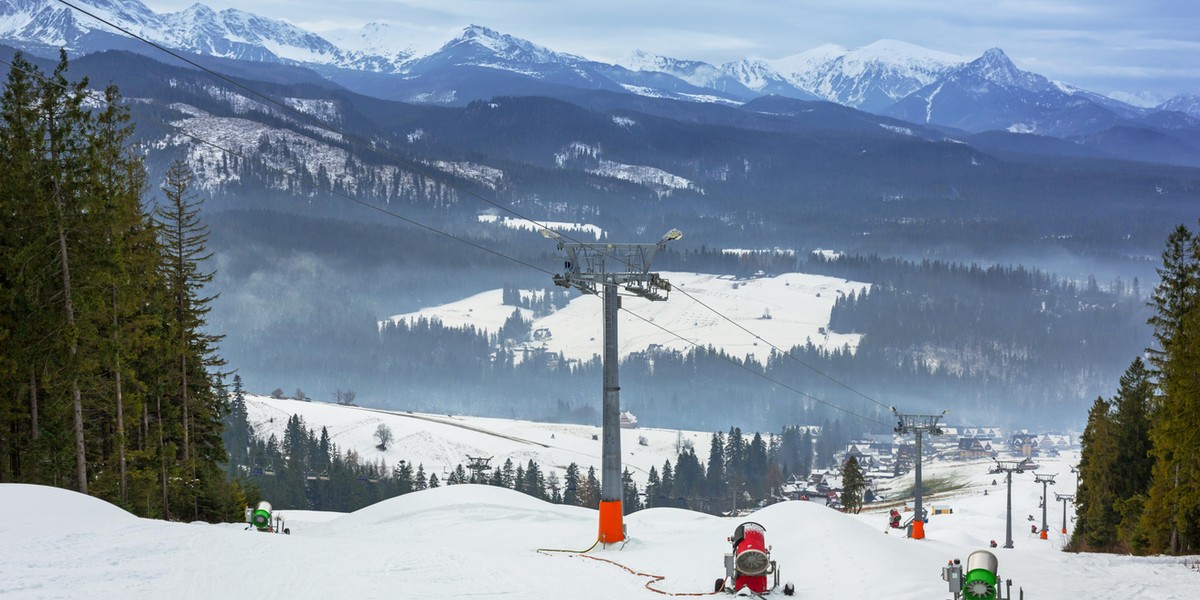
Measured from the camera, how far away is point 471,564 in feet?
97.1

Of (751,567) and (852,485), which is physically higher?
(751,567)

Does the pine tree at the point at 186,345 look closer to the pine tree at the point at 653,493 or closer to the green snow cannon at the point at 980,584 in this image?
the green snow cannon at the point at 980,584

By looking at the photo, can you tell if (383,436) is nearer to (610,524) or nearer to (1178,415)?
(610,524)

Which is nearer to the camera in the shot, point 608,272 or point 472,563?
point 472,563

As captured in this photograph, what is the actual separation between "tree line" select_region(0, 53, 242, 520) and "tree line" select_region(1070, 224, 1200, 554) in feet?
134

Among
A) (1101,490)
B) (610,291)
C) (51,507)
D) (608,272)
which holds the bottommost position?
(1101,490)

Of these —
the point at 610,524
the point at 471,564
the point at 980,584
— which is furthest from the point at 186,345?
the point at 980,584

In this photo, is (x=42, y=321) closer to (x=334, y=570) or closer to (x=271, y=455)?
(x=334, y=570)

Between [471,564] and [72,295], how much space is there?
770 inches

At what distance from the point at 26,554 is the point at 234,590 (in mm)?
5617

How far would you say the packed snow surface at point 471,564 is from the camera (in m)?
25.1

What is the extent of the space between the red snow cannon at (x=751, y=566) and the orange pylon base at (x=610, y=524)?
10518 millimetres

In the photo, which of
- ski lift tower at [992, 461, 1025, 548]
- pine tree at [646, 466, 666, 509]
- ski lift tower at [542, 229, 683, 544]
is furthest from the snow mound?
pine tree at [646, 466, 666, 509]

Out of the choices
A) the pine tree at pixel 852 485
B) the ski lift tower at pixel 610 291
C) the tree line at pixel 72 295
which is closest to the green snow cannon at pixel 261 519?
the tree line at pixel 72 295
